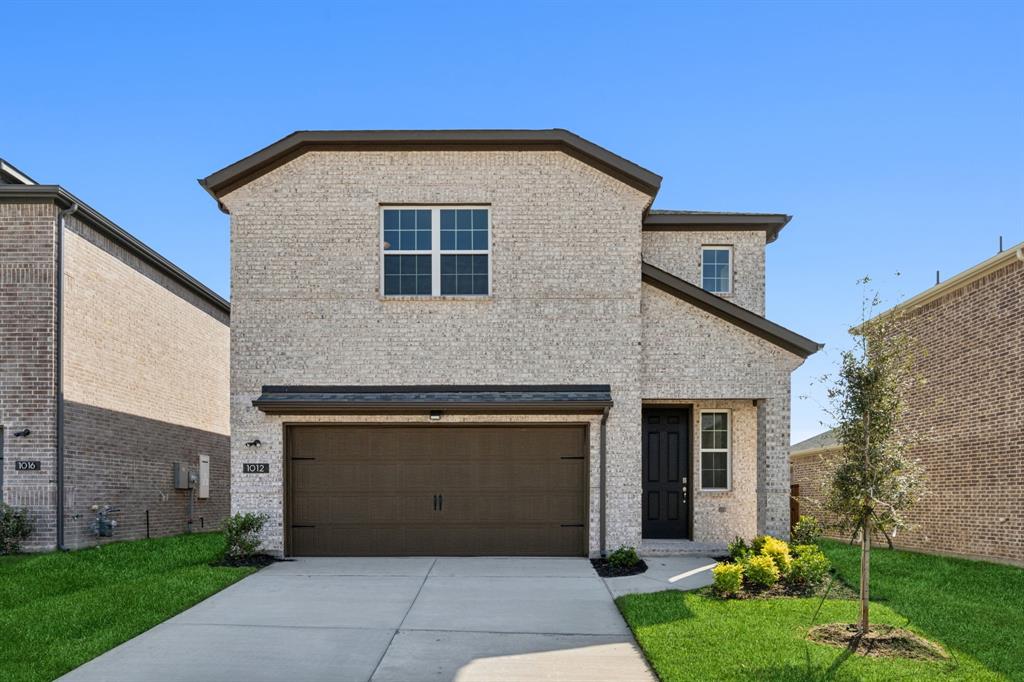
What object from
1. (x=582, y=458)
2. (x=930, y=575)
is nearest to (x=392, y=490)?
(x=582, y=458)

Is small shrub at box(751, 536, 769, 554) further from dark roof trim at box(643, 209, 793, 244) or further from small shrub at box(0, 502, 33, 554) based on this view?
small shrub at box(0, 502, 33, 554)

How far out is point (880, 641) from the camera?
821cm

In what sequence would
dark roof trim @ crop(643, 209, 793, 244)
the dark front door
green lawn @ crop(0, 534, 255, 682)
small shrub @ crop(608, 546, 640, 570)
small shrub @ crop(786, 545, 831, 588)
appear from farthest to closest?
dark roof trim @ crop(643, 209, 793, 244) < the dark front door < small shrub @ crop(608, 546, 640, 570) < small shrub @ crop(786, 545, 831, 588) < green lawn @ crop(0, 534, 255, 682)

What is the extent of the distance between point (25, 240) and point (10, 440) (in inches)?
141

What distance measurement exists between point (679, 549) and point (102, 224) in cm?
1272

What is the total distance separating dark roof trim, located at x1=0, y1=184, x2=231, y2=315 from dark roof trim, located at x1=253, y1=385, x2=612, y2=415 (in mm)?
5136

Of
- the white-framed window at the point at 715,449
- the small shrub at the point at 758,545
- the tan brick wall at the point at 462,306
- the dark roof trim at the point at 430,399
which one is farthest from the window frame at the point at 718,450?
the small shrub at the point at 758,545

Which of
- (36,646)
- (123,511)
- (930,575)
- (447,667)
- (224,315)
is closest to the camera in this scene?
(447,667)

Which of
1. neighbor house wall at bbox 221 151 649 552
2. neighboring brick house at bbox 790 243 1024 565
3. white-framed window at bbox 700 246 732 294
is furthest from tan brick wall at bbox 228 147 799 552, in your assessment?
neighboring brick house at bbox 790 243 1024 565

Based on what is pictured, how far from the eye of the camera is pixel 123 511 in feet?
53.5

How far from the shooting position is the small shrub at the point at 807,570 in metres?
10.5

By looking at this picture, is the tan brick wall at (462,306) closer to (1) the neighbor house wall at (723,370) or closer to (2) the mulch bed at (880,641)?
(1) the neighbor house wall at (723,370)

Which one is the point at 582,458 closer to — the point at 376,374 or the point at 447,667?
the point at 376,374

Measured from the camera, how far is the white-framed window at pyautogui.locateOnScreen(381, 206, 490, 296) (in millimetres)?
13938
